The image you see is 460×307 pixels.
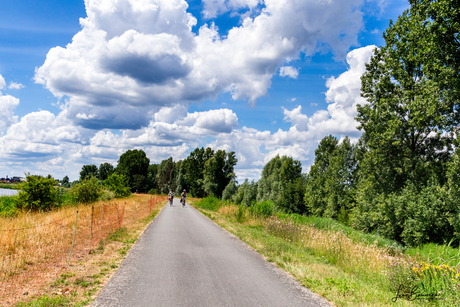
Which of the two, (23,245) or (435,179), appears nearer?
(23,245)

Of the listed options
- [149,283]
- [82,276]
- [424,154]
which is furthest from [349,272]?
[424,154]

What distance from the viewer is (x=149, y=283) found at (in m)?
6.06

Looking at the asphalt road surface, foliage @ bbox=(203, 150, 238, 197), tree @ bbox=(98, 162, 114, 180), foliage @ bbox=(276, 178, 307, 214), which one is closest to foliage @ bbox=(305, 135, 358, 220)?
foliage @ bbox=(276, 178, 307, 214)

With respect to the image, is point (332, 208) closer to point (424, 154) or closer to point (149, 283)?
point (424, 154)

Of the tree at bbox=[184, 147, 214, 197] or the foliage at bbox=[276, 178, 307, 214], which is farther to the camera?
the tree at bbox=[184, 147, 214, 197]

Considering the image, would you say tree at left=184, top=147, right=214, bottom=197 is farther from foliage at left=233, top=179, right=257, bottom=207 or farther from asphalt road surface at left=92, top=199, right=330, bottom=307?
asphalt road surface at left=92, top=199, right=330, bottom=307

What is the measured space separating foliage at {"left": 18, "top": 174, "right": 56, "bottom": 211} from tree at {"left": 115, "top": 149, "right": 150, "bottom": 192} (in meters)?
70.9

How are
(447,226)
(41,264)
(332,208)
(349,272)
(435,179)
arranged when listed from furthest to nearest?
A: 1. (332,208)
2. (435,179)
3. (447,226)
4. (349,272)
5. (41,264)

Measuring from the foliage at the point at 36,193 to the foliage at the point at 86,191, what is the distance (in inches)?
244

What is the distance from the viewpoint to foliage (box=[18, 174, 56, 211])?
16.9m

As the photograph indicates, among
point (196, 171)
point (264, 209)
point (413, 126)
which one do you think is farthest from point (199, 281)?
point (196, 171)

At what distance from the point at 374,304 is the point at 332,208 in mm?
42587

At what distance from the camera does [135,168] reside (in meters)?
88.4

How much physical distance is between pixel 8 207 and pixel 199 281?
57.9 ft
